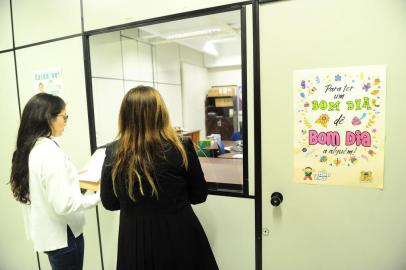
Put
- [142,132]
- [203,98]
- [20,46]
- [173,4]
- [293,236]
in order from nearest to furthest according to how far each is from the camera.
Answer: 1. [142,132]
2. [293,236]
3. [173,4]
4. [20,46]
5. [203,98]

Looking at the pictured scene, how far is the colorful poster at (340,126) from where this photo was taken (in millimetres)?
1224

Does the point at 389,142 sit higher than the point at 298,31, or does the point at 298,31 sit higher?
the point at 298,31

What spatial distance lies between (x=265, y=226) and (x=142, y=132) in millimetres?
830

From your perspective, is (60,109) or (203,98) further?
(203,98)

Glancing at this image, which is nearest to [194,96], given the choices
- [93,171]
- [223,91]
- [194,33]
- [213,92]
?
[213,92]

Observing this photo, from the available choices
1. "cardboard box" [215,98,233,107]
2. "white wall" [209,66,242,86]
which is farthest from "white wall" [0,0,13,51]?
"white wall" [209,66,242,86]

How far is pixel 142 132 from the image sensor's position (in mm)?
1147

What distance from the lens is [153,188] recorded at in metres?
1.15

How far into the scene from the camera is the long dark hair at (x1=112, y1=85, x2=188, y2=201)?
3.72 feet

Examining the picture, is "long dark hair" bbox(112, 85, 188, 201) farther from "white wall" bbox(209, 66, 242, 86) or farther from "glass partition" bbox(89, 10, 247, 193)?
"white wall" bbox(209, 66, 242, 86)

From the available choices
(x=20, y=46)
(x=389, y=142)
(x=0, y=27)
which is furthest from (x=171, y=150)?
(x=0, y=27)

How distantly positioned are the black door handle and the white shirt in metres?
0.90

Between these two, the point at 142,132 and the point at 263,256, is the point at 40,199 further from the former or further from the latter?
the point at 263,256

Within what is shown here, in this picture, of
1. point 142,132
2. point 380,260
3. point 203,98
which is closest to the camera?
point 142,132
